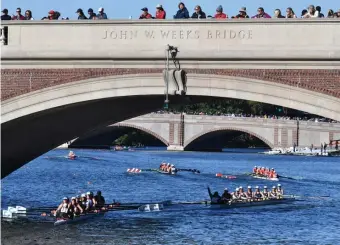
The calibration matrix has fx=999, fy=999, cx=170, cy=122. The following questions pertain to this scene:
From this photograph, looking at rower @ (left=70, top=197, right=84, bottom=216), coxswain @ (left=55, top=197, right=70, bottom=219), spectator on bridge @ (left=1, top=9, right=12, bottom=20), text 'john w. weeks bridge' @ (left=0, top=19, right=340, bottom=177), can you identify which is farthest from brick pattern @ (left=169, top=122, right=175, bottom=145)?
spectator on bridge @ (left=1, top=9, right=12, bottom=20)

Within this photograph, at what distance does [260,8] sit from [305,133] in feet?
218

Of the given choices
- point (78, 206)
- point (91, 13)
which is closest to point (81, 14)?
point (91, 13)

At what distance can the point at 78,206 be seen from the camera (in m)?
37.6

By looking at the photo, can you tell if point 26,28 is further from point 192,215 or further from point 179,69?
point 192,215

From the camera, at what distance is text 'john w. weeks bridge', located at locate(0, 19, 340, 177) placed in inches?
958

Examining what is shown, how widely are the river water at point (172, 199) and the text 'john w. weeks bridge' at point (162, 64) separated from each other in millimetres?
7166

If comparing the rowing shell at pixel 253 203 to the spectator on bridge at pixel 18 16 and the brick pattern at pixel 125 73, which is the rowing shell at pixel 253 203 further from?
the brick pattern at pixel 125 73

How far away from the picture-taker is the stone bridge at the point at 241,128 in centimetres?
8988

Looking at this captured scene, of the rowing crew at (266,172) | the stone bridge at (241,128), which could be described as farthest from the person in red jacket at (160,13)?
the stone bridge at (241,128)

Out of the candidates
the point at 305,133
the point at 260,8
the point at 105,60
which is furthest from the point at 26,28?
the point at 305,133

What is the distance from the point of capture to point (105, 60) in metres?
26.1

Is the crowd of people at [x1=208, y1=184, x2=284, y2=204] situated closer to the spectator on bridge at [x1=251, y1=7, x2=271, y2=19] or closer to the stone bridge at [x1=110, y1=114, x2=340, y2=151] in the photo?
the spectator on bridge at [x1=251, y1=7, x2=271, y2=19]

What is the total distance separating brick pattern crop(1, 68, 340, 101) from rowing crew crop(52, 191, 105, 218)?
9.98 m

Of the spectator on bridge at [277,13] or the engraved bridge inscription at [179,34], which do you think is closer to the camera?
the engraved bridge inscription at [179,34]
